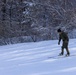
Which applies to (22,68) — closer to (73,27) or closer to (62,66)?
(62,66)

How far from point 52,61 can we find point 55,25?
17.1m

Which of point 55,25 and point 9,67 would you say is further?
point 55,25

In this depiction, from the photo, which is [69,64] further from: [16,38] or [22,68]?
[16,38]

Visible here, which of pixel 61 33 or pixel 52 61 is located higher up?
pixel 61 33

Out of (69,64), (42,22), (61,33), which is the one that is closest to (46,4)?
(42,22)

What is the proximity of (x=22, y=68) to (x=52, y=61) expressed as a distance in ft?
5.47

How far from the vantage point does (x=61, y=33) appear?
11.9m

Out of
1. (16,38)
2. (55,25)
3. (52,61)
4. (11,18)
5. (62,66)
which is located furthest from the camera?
(11,18)

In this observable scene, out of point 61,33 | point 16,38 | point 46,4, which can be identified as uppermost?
point 46,4

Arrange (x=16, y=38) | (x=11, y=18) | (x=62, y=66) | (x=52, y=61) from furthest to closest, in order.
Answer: (x=11, y=18)
(x=16, y=38)
(x=52, y=61)
(x=62, y=66)

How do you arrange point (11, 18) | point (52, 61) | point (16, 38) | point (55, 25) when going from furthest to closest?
1. point (11, 18)
2. point (55, 25)
3. point (16, 38)
4. point (52, 61)

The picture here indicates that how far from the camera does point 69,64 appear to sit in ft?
34.0

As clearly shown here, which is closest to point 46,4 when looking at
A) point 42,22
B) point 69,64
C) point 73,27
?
point 42,22

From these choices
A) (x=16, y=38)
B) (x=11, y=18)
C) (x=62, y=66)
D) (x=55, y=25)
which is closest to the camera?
(x=62, y=66)
